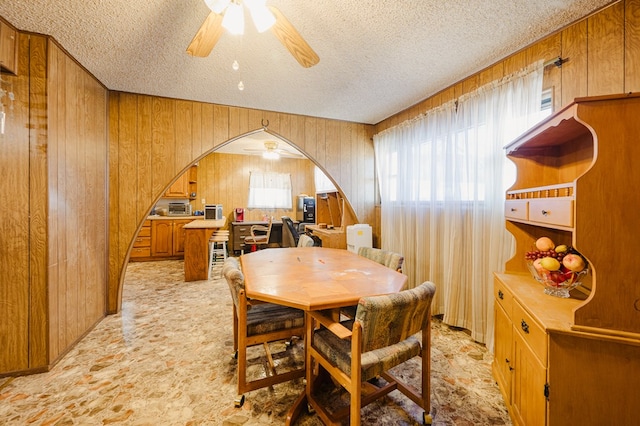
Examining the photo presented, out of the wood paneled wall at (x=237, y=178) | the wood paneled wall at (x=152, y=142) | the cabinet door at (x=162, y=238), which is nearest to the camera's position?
the wood paneled wall at (x=152, y=142)

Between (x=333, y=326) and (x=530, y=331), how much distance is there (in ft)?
3.12

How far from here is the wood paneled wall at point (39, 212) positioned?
1835mm

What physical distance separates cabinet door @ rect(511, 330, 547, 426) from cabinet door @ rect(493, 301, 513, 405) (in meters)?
0.07

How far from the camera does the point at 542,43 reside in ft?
6.43

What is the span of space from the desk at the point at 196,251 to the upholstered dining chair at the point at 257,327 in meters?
2.58

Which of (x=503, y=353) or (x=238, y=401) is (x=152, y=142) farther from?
(x=503, y=353)

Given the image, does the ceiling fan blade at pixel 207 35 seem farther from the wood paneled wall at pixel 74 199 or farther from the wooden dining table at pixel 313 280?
the wooden dining table at pixel 313 280

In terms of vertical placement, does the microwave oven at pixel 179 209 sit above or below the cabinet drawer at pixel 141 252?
above

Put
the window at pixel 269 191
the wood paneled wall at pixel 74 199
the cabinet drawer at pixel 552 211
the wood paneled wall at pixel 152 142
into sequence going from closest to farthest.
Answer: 1. the cabinet drawer at pixel 552 211
2. the wood paneled wall at pixel 74 199
3. the wood paneled wall at pixel 152 142
4. the window at pixel 269 191

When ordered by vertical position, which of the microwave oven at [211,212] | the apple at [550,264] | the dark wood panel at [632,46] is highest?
the dark wood panel at [632,46]

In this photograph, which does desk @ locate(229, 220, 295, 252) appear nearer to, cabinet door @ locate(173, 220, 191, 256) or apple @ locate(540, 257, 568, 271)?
cabinet door @ locate(173, 220, 191, 256)

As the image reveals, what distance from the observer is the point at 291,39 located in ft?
5.11

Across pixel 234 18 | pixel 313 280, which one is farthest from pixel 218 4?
pixel 313 280

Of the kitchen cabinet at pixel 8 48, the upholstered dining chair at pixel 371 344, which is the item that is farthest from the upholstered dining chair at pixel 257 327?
the kitchen cabinet at pixel 8 48
